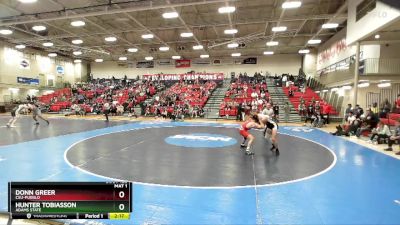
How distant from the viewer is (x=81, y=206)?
238 centimetres

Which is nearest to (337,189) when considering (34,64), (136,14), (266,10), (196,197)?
(196,197)

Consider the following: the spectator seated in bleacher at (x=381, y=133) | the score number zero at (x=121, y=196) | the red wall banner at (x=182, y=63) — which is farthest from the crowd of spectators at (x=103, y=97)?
the score number zero at (x=121, y=196)

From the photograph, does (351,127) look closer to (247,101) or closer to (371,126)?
(371,126)

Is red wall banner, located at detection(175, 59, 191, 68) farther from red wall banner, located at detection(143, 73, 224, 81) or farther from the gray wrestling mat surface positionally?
the gray wrestling mat surface

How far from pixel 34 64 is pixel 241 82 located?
81.6 feet

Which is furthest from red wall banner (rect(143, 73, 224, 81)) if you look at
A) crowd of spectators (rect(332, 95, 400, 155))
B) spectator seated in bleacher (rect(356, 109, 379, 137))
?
spectator seated in bleacher (rect(356, 109, 379, 137))

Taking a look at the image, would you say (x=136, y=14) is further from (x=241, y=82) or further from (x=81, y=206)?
(x=81, y=206)

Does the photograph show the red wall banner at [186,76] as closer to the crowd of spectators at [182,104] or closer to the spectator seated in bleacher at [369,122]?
the crowd of spectators at [182,104]

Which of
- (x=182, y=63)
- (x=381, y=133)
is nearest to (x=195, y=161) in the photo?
(x=381, y=133)

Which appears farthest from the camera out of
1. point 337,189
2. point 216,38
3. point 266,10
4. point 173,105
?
point 216,38

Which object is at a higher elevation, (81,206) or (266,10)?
(266,10)
